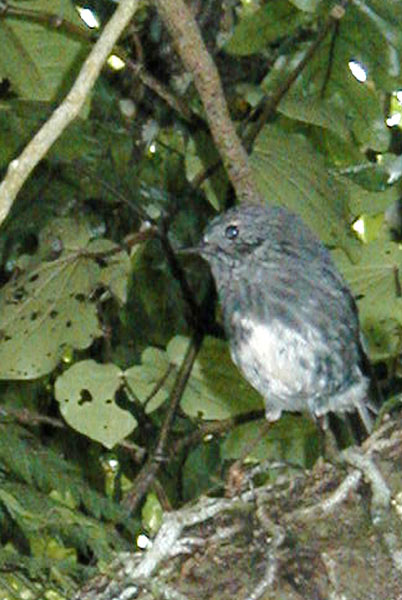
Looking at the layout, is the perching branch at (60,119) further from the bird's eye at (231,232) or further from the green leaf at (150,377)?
the green leaf at (150,377)

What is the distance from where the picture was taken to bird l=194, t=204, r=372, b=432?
2926 millimetres

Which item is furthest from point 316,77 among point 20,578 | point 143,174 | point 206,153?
point 20,578

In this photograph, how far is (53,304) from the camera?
10.4 ft

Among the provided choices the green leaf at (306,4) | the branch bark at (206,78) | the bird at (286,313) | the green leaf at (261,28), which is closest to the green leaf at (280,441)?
the bird at (286,313)

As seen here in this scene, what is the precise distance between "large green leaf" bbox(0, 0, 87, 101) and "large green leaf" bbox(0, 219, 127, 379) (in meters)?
0.27

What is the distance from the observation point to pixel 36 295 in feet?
10.4

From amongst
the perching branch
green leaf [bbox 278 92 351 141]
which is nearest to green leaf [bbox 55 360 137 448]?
green leaf [bbox 278 92 351 141]

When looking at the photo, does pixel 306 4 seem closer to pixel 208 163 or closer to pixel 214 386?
pixel 208 163

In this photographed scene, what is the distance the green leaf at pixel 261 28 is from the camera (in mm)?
2938

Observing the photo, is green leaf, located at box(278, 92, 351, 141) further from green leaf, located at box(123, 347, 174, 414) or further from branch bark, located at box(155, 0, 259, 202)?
green leaf, located at box(123, 347, 174, 414)

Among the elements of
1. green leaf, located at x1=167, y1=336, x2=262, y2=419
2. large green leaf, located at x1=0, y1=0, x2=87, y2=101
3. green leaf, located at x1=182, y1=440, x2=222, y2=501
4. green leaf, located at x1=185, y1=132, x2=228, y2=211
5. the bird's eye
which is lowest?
green leaf, located at x1=182, y1=440, x2=222, y2=501

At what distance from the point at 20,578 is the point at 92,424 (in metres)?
0.75

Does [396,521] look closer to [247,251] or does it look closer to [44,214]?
[247,251]

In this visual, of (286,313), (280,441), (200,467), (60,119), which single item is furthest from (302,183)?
(60,119)
